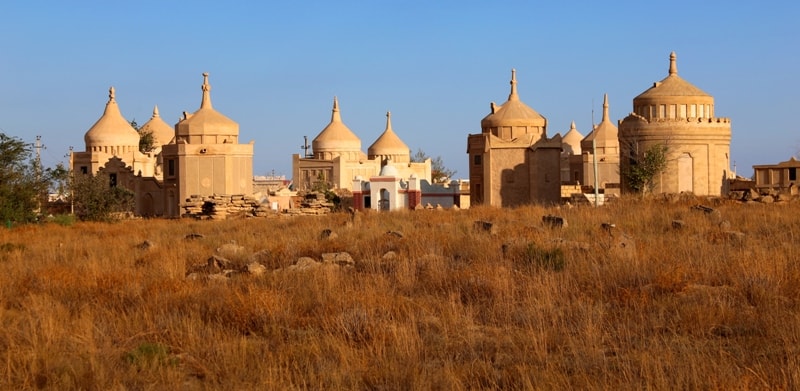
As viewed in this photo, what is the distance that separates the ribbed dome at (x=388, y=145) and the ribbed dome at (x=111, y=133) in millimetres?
17171

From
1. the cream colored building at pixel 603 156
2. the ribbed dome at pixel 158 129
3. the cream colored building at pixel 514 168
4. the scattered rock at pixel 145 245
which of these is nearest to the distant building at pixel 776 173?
the cream colored building at pixel 514 168

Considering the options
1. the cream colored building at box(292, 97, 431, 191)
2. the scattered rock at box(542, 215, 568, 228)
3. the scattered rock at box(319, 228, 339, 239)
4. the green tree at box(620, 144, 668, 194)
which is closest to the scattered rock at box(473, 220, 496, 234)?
the scattered rock at box(542, 215, 568, 228)

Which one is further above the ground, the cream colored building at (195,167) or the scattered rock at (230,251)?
the cream colored building at (195,167)

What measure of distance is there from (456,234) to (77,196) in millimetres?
23917

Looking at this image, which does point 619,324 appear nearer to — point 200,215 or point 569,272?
point 569,272

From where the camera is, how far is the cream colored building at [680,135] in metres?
40.1

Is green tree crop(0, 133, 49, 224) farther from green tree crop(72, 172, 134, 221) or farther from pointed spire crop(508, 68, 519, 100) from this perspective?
pointed spire crop(508, 68, 519, 100)

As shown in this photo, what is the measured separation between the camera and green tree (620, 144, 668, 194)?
39.0 meters

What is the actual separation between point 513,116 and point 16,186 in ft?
82.1

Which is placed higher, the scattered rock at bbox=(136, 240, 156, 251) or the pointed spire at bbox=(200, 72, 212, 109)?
the pointed spire at bbox=(200, 72, 212, 109)

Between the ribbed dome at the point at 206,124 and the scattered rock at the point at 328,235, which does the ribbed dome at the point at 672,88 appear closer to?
the ribbed dome at the point at 206,124

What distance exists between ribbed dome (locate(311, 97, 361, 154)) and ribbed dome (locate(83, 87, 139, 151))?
44.7 ft

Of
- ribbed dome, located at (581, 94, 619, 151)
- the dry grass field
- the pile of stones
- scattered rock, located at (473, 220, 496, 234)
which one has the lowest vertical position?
the dry grass field

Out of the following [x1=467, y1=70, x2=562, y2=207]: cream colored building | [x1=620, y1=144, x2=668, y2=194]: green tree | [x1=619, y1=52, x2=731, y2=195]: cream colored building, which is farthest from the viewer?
[x1=467, y1=70, x2=562, y2=207]: cream colored building
